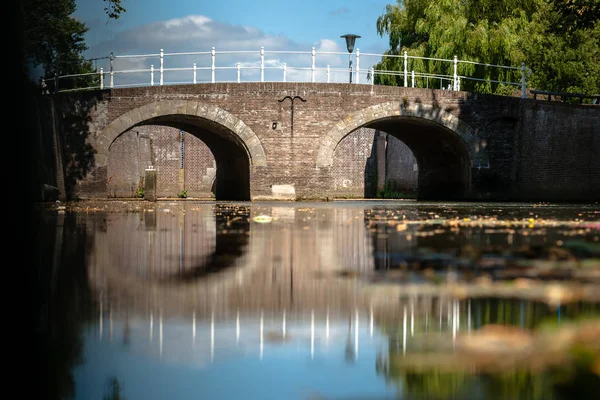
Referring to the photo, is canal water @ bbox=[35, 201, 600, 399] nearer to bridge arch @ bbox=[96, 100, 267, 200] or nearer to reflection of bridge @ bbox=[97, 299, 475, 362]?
reflection of bridge @ bbox=[97, 299, 475, 362]

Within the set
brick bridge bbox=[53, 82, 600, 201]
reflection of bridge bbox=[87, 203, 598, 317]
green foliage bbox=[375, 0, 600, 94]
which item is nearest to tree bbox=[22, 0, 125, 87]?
brick bridge bbox=[53, 82, 600, 201]

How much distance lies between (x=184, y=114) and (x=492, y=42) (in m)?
12.1

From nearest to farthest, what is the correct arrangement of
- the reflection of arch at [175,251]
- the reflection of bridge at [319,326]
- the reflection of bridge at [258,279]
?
the reflection of bridge at [319,326] < the reflection of bridge at [258,279] < the reflection of arch at [175,251]

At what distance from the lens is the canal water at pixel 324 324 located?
2096mm

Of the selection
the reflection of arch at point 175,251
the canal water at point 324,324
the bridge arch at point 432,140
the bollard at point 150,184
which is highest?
the bridge arch at point 432,140

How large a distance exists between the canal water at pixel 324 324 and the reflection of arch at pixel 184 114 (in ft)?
62.9

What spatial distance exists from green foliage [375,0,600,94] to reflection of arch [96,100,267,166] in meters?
8.15

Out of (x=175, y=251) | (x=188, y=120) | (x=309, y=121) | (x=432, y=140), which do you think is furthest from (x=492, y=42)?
(x=175, y=251)

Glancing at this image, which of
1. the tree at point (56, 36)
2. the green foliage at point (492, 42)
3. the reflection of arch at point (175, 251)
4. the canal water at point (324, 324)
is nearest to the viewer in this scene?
the canal water at point (324, 324)

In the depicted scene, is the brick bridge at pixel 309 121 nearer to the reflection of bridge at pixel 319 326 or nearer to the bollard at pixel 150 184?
the bollard at pixel 150 184

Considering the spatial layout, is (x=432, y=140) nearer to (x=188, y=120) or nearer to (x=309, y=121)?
(x=309, y=121)

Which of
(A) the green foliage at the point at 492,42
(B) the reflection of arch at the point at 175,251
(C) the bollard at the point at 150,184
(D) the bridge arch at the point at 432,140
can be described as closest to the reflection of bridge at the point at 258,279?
(B) the reflection of arch at the point at 175,251

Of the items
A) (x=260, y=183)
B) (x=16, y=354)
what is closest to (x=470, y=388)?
(x=16, y=354)

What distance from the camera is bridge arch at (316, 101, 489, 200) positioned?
2530 centimetres
